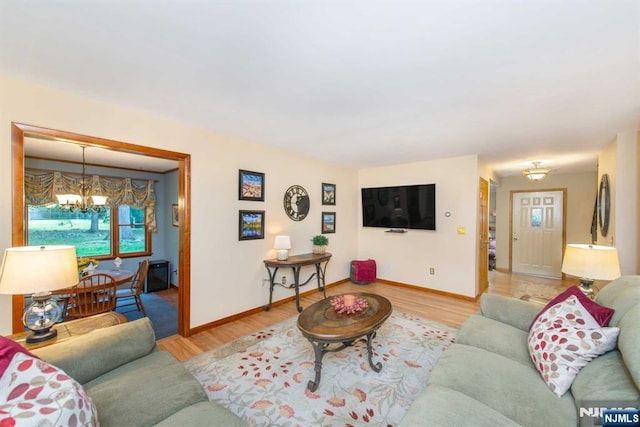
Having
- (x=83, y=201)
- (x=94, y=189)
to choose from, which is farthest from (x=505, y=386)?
(x=94, y=189)

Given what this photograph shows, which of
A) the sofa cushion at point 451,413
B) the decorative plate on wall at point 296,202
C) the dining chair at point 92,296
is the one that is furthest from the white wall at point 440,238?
the dining chair at point 92,296

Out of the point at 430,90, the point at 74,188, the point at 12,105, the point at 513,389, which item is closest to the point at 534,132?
the point at 430,90

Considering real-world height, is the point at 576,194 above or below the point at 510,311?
above

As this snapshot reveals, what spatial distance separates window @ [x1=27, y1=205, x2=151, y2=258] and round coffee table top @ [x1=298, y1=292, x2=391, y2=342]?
460 centimetres

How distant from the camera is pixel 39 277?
1507 mm

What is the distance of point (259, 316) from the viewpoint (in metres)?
3.51

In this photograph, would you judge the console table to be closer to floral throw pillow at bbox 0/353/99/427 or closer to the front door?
floral throw pillow at bbox 0/353/99/427

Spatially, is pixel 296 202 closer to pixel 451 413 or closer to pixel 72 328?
pixel 72 328

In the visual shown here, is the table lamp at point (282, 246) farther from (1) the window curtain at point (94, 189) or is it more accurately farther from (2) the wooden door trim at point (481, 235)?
(1) the window curtain at point (94, 189)

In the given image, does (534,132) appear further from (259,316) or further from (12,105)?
(12,105)

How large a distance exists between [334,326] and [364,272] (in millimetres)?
3039

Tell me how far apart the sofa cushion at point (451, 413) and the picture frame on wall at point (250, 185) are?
2938mm

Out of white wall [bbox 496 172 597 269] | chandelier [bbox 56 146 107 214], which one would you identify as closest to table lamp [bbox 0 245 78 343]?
chandelier [bbox 56 146 107 214]

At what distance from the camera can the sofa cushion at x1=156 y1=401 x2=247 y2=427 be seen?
113cm
